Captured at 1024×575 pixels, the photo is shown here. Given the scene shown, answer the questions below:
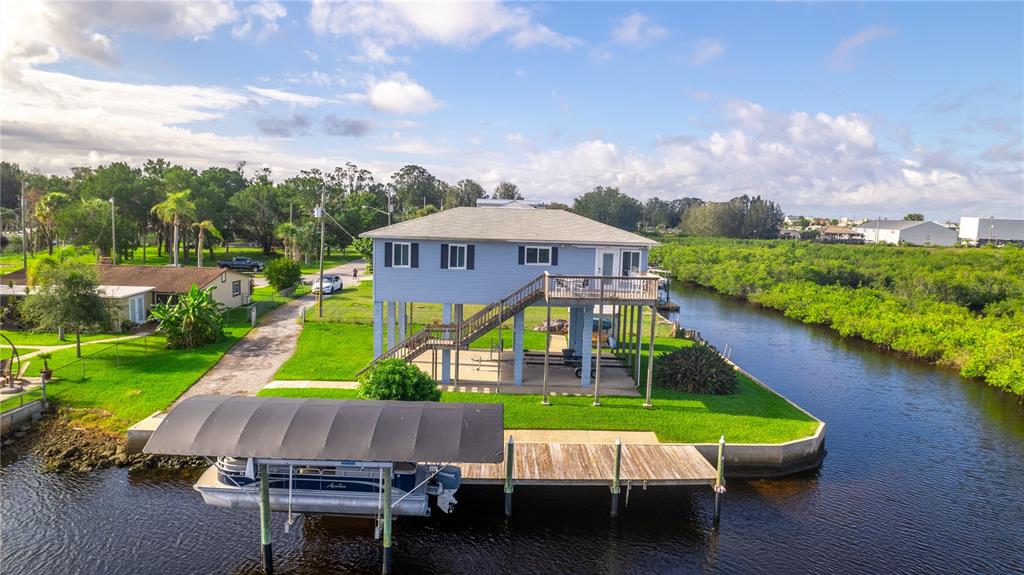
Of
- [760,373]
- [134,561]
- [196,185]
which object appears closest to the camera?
[134,561]

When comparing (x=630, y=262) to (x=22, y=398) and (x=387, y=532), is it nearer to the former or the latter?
(x=387, y=532)

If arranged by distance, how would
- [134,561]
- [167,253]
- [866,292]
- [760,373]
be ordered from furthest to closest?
[167,253] → [866,292] → [760,373] → [134,561]

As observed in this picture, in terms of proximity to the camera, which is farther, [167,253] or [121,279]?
[167,253]

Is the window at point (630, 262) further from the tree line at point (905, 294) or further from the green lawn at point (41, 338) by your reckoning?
the green lawn at point (41, 338)

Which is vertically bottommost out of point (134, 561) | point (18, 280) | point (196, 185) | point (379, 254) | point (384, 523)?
point (134, 561)

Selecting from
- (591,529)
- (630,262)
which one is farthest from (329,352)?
(591,529)

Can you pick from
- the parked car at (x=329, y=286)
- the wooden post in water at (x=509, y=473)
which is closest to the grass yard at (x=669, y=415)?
the wooden post in water at (x=509, y=473)

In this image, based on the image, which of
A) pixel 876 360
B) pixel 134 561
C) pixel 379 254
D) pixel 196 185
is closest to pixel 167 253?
pixel 196 185

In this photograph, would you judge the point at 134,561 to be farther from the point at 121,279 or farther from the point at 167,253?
the point at 167,253

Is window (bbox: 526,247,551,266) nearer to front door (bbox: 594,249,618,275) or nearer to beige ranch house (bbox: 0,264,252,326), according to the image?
front door (bbox: 594,249,618,275)
